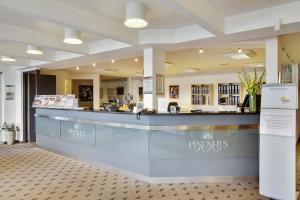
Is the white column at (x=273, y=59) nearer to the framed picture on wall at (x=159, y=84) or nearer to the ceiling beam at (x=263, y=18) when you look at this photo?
the ceiling beam at (x=263, y=18)

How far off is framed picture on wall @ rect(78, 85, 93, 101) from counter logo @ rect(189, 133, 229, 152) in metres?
8.20

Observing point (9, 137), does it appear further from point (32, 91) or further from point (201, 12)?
point (201, 12)

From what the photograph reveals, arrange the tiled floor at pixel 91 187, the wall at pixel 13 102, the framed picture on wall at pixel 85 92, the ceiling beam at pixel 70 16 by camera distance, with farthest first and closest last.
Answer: the framed picture on wall at pixel 85 92
the wall at pixel 13 102
the tiled floor at pixel 91 187
the ceiling beam at pixel 70 16

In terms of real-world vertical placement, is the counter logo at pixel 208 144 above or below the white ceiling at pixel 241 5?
below

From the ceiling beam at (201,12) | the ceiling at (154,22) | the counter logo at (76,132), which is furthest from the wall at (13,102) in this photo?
the ceiling beam at (201,12)

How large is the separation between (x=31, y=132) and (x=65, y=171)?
3.96 meters

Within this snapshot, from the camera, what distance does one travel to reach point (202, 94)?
1047 cm

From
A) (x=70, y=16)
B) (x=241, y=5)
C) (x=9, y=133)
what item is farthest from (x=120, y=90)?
(x=241, y=5)

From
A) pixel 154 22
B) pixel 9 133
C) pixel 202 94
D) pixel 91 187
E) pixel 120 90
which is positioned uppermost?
pixel 154 22

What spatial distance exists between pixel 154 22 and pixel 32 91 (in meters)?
5.50

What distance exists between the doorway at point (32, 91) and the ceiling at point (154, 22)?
7.68ft

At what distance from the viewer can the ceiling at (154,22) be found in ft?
10.3

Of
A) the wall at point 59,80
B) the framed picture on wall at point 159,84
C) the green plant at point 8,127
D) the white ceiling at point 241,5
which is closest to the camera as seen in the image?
the white ceiling at point 241,5

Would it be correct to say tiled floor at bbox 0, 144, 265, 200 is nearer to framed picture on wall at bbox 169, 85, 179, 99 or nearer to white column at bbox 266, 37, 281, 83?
white column at bbox 266, 37, 281, 83
